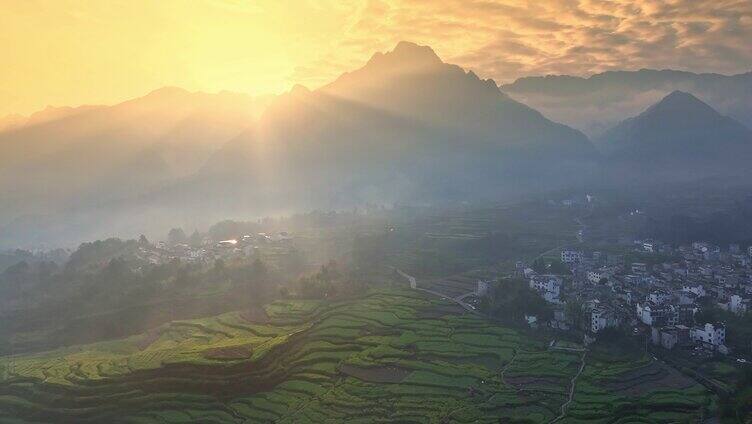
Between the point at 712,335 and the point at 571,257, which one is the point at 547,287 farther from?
the point at 571,257

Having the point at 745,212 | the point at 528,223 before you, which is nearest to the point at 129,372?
the point at 528,223

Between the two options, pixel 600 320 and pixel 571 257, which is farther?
pixel 571 257

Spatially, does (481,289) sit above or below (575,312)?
above

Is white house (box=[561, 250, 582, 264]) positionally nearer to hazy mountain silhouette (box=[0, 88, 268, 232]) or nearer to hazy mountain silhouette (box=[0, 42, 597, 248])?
hazy mountain silhouette (box=[0, 42, 597, 248])

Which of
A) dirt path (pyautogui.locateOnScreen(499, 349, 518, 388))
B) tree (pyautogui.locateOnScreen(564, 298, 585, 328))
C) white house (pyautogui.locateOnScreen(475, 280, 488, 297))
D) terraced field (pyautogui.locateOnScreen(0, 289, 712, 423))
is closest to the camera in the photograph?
terraced field (pyautogui.locateOnScreen(0, 289, 712, 423))

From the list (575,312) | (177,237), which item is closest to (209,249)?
(177,237)

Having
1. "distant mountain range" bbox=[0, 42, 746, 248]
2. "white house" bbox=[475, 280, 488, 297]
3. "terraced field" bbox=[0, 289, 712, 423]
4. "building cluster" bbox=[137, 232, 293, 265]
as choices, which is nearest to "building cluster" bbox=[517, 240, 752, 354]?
"white house" bbox=[475, 280, 488, 297]
